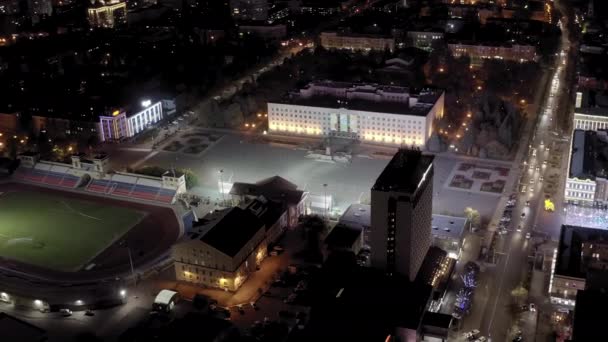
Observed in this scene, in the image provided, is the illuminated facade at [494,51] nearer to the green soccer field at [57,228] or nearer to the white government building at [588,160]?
the white government building at [588,160]

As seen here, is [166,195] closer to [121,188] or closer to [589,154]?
[121,188]

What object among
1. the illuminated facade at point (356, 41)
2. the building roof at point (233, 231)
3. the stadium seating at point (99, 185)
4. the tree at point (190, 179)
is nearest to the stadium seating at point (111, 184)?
the stadium seating at point (99, 185)

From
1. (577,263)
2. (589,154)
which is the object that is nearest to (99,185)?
(577,263)

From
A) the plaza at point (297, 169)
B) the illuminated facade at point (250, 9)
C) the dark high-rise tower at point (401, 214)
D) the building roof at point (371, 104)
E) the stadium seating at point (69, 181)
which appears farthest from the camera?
the illuminated facade at point (250, 9)

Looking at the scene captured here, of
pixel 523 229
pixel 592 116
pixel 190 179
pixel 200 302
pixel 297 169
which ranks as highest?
pixel 592 116

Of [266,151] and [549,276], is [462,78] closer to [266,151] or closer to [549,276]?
[266,151]

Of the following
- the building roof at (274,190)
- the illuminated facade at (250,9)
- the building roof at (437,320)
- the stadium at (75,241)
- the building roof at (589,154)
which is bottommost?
the stadium at (75,241)

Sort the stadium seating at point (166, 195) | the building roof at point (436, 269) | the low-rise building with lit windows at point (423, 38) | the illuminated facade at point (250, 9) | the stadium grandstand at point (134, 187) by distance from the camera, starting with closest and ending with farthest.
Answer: the building roof at point (436, 269), the stadium seating at point (166, 195), the stadium grandstand at point (134, 187), the low-rise building with lit windows at point (423, 38), the illuminated facade at point (250, 9)
